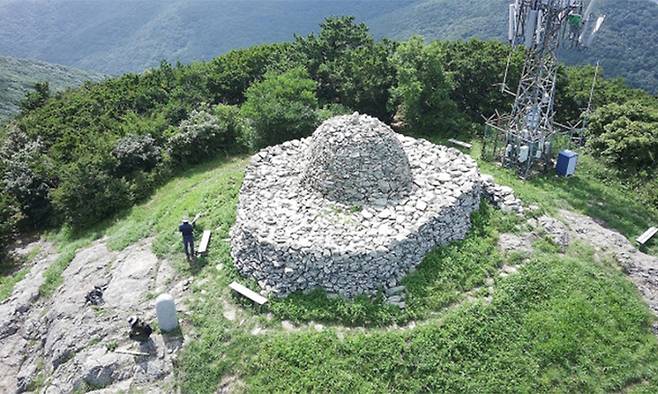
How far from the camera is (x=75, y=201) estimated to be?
2395 centimetres

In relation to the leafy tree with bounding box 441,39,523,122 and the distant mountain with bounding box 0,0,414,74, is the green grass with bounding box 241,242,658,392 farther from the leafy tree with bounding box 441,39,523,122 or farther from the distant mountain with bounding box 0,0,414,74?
the distant mountain with bounding box 0,0,414,74

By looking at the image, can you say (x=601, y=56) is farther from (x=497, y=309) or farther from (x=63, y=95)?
(x=63, y=95)

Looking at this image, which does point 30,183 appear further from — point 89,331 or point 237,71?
point 237,71

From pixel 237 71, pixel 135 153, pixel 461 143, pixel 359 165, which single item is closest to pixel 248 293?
pixel 359 165

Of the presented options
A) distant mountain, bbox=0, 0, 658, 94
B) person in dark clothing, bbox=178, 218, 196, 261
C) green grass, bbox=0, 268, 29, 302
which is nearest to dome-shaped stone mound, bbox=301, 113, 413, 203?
person in dark clothing, bbox=178, 218, 196, 261

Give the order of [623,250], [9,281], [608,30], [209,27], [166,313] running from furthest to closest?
[209,27], [608,30], [9,281], [623,250], [166,313]

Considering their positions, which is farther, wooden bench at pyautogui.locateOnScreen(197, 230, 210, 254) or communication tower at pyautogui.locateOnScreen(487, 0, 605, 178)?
communication tower at pyautogui.locateOnScreen(487, 0, 605, 178)

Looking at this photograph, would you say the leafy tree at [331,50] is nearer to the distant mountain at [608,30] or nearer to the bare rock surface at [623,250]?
the distant mountain at [608,30]

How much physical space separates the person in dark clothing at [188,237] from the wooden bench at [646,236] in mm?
18245

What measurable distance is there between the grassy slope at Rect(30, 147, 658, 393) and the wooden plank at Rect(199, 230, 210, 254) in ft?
2.94

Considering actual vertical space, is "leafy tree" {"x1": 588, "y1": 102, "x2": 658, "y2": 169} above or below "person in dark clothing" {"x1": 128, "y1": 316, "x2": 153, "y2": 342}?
above

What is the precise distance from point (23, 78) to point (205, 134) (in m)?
67.5

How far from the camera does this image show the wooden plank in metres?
17.2

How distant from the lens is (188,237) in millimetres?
16875
